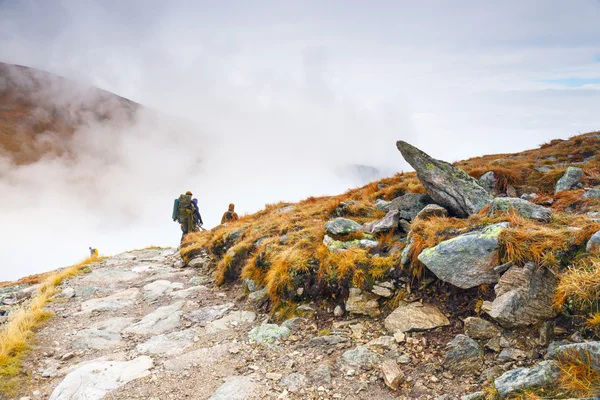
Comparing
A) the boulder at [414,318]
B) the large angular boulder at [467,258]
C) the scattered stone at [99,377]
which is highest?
the large angular boulder at [467,258]

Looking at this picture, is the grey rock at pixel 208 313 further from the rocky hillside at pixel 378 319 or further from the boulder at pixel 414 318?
the boulder at pixel 414 318

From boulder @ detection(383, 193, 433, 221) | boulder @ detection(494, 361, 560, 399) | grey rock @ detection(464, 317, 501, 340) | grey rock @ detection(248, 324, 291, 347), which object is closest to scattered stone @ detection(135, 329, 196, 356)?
grey rock @ detection(248, 324, 291, 347)

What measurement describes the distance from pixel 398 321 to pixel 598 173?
37.1 ft

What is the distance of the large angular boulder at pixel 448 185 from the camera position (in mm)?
10095

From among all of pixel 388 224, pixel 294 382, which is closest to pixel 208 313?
pixel 294 382

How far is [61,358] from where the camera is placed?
816cm

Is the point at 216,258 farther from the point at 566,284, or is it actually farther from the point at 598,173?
the point at 598,173

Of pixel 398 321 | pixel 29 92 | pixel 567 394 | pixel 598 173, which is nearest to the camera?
pixel 567 394

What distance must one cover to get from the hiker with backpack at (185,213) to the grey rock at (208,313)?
14.9 metres

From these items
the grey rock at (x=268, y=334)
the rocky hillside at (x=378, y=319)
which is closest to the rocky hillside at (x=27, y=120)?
the rocky hillside at (x=378, y=319)

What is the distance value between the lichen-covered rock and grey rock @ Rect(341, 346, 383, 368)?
4800 mm

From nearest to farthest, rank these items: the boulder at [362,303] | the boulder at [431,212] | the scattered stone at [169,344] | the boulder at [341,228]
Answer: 1. the boulder at [362,303]
2. the scattered stone at [169,344]
3. the boulder at [431,212]
4. the boulder at [341,228]

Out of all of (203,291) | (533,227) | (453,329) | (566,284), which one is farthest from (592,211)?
(203,291)

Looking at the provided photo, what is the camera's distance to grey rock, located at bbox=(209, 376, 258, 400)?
613cm
